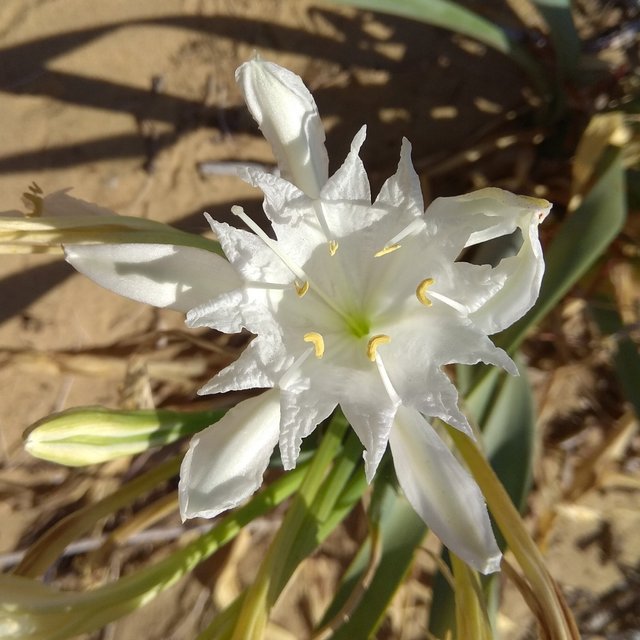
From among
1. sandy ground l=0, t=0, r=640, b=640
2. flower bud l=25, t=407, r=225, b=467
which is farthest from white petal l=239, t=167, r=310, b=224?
sandy ground l=0, t=0, r=640, b=640

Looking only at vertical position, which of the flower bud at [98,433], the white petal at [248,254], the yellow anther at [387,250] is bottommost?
the flower bud at [98,433]

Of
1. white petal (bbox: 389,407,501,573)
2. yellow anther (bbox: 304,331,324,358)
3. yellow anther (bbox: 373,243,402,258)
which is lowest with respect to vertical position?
white petal (bbox: 389,407,501,573)

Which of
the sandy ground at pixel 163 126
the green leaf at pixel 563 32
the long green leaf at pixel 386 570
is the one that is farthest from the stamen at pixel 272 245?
the green leaf at pixel 563 32

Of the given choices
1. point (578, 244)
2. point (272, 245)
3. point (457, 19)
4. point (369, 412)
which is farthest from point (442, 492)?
point (457, 19)

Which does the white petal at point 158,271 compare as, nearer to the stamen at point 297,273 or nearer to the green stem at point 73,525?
the stamen at point 297,273

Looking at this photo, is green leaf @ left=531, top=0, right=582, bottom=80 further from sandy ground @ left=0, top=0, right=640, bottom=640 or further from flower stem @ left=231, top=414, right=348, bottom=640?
flower stem @ left=231, top=414, right=348, bottom=640

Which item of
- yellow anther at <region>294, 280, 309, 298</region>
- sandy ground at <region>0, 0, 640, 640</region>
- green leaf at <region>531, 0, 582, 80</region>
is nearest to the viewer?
yellow anther at <region>294, 280, 309, 298</region>

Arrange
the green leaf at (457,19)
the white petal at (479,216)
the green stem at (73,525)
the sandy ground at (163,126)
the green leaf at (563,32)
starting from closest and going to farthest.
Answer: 1. the white petal at (479,216)
2. the green stem at (73,525)
3. the green leaf at (457,19)
4. the green leaf at (563,32)
5. the sandy ground at (163,126)

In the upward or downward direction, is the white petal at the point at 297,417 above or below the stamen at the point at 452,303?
below
